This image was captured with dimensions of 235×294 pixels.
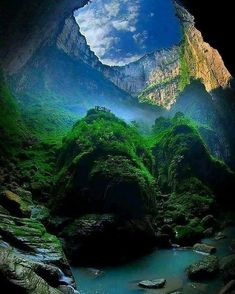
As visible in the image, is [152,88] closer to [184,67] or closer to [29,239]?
[184,67]

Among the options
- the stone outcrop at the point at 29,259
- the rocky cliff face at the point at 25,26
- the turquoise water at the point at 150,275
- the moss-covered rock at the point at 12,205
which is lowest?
the turquoise water at the point at 150,275

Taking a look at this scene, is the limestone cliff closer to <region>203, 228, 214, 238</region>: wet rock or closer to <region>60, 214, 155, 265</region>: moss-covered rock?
<region>203, 228, 214, 238</region>: wet rock

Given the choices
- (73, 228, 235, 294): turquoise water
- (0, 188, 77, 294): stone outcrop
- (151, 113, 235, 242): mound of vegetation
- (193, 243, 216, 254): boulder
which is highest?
(151, 113, 235, 242): mound of vegetation

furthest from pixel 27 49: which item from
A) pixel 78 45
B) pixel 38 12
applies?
pixel 78 45

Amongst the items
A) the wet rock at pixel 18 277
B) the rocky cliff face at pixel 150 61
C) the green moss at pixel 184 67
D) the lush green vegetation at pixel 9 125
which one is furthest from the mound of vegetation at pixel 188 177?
the green moss at pixel 184 67

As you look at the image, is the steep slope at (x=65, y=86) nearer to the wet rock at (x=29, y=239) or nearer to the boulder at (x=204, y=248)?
the boulder at (x=204, y=248)

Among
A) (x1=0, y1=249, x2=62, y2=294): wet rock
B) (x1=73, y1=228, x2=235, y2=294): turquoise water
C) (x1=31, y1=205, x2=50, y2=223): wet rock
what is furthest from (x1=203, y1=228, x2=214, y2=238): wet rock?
(x1=0, y1=249, x2=62, y2=294): wet rock

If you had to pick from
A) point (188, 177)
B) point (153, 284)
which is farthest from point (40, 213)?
point (188, 177)
